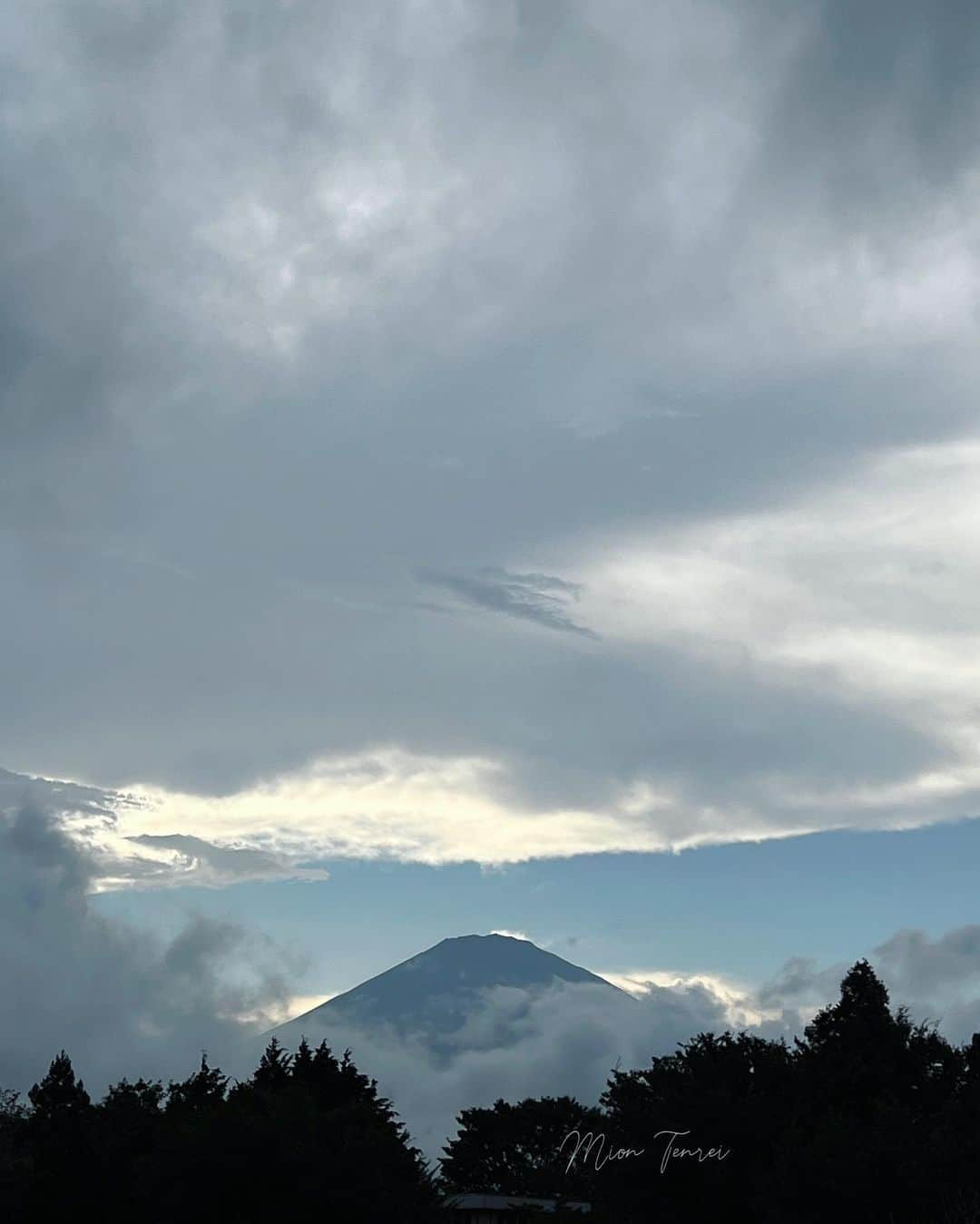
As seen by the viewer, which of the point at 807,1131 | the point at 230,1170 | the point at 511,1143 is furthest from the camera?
the point at 511,1143

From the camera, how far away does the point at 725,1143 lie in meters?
62.9

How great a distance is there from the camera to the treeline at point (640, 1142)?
159ft

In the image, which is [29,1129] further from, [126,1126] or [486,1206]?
[486,1206]

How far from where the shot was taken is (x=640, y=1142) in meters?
Result: 63.8

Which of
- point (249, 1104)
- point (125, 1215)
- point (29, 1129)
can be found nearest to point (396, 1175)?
point (249, 1104)

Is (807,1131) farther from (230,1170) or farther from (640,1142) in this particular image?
(230,1170)

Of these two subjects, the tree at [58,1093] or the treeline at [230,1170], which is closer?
the treeline at [230,1170]

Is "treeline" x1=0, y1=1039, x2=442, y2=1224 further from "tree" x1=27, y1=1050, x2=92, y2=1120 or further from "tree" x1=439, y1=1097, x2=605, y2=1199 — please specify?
"tree" x1=439, y1=1097, x2=605, y2=1199

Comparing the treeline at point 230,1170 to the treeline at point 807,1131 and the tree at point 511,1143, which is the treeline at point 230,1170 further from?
the tree at point 511,1143

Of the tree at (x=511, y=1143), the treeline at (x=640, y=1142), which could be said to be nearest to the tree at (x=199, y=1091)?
the treeline at (x=640, y=1142)

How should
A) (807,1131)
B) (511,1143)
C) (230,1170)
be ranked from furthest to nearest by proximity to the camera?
1. (511,1143)
2. (807,1131)
3. (230,1170)

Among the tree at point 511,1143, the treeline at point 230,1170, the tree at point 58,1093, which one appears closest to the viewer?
the treeline at point 230,1170

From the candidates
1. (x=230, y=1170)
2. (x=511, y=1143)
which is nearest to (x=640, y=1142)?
(x=230, y=1170)

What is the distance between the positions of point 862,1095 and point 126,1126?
41.0m
